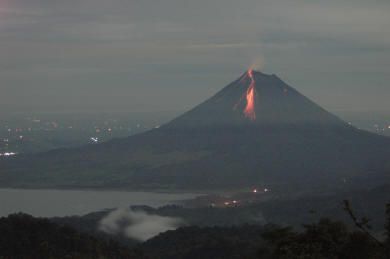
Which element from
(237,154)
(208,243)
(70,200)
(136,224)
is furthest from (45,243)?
(237,154)

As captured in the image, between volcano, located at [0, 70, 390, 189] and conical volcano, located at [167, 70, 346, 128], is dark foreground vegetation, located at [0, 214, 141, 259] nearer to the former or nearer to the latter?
volcano, located at [0, 70, 390, 189]

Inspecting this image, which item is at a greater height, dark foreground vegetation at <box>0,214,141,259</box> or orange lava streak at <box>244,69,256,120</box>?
orange lava streak at <box>244,69,256,120</box>

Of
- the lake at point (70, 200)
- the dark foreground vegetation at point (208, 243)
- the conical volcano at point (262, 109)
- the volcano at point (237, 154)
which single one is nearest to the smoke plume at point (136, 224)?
the dark foreground vegetation at point (208, 243)

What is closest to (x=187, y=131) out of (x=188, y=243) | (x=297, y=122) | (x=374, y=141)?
(x=297, y=122)

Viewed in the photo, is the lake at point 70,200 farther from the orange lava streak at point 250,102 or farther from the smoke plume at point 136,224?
the orange lava streak at point 250,102

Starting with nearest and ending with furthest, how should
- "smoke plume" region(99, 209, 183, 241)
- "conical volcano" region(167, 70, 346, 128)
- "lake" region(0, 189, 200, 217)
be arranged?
1. "smoke plume" region(99, 209, 183, 241)
2. "lake" region(0, 189, 200, 217)
3. "conical volcano" region(167, 70, 346, 128)

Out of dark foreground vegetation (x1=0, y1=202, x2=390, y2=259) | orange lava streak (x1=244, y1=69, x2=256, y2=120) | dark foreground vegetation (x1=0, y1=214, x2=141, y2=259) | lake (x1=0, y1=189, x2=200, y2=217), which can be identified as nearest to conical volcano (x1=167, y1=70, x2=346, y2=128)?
orange lava streak (x1=244, y1=69, x2=256, y2=120)

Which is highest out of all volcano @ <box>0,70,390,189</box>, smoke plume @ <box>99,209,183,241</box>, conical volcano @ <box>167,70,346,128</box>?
conical volcano @ <box>167,70,346,128</box>
